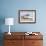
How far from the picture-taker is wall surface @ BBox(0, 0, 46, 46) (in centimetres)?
447

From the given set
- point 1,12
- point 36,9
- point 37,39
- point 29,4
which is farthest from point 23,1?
point 37,39

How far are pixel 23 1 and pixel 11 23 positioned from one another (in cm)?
89

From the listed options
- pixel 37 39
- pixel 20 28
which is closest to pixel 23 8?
pixel 20 28

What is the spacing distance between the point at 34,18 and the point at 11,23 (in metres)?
0.83

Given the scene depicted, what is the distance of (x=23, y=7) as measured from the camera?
14.7 feet

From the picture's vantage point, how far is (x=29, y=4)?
4.48 m

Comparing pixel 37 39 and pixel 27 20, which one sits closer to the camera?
pixel 37 39

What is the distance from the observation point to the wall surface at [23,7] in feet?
14.7

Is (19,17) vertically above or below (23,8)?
below

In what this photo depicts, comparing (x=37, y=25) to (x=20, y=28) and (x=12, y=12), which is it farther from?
(x=12, y=12)

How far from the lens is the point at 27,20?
14.7 ft

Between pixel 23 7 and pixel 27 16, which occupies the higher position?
pixel 23 7

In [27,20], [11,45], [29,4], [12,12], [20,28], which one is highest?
[29,4]

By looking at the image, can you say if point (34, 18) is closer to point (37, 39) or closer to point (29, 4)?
point (29, 4)
